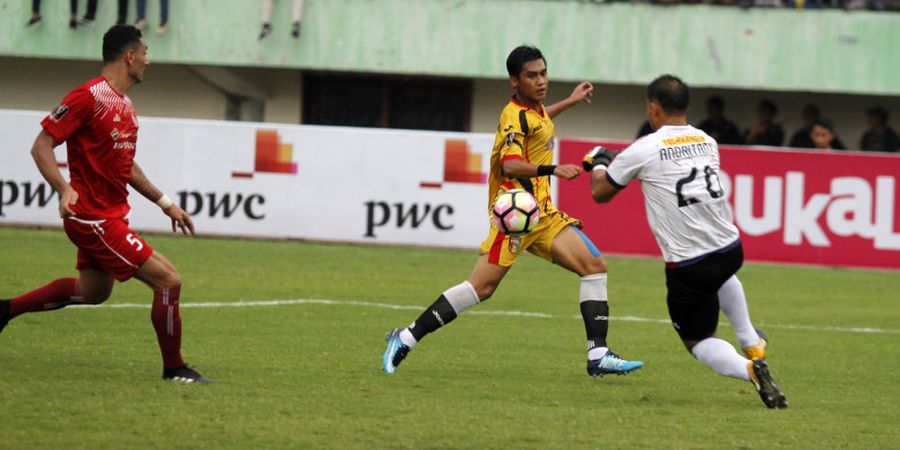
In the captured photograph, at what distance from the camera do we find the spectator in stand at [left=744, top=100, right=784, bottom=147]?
23.7 meters

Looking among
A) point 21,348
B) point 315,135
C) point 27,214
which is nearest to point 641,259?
point 315,135

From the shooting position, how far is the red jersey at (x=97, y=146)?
8.29m

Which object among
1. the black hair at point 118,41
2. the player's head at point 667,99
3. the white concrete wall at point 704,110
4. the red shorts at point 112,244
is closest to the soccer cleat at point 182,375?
the red shorts at point 112,244

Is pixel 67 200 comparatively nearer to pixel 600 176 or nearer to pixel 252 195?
pixel 600 176

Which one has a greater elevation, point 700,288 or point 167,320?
A: point 700,288

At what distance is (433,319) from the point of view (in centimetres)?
939

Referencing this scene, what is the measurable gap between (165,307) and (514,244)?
236cm

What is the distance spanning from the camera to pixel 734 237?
27.2 feet

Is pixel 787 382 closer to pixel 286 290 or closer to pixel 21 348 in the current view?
pixel 21 348

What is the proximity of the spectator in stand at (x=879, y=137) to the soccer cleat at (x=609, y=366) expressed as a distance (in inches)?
606

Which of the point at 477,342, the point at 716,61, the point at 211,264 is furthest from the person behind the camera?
the point at 716,61

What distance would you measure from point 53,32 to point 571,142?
1091 centimetres

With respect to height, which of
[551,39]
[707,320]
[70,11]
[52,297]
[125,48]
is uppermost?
[70,11]

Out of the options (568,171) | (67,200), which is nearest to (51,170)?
(67,200)
